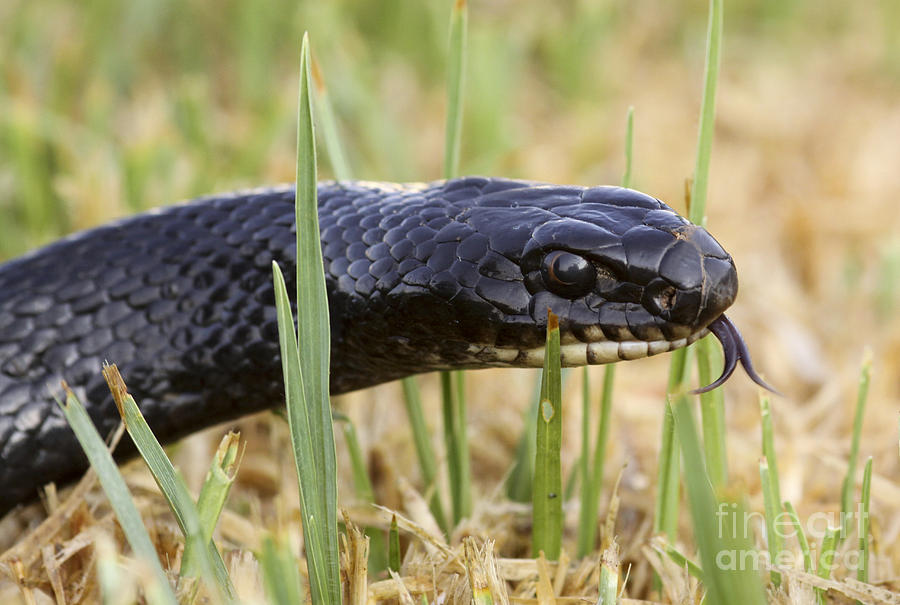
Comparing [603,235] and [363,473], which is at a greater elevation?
[603,235]

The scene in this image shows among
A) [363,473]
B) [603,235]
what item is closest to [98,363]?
Result: [363,473]

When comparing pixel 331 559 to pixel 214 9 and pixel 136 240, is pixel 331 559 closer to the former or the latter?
pixel 136 240

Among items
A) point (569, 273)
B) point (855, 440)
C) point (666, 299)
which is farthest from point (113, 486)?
point (855, 440)

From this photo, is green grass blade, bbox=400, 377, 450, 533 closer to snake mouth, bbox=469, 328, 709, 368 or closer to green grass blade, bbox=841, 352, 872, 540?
snake mouth, bbox=469, 328, 709, 368

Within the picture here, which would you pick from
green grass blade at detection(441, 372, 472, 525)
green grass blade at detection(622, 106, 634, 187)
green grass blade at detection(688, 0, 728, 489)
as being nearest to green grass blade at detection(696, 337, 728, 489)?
green grass blade at detection(688, 0, 728, 489)

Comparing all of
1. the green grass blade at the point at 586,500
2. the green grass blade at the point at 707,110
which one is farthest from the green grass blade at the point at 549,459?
the green grass blade at the point at 707,110

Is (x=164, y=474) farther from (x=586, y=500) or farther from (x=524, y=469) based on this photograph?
(x=524, y=469)

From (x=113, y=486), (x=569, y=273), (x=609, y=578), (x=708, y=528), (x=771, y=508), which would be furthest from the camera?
(x=569, y=273)
